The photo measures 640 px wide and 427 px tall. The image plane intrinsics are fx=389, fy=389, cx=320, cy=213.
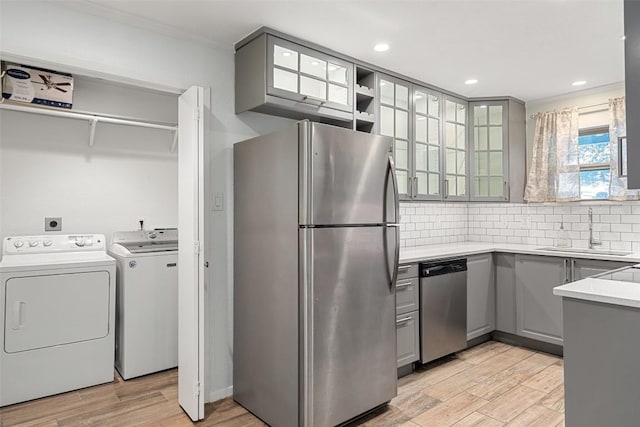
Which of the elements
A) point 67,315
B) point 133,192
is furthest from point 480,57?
point 67,315

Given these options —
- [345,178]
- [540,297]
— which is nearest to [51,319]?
[345,178]

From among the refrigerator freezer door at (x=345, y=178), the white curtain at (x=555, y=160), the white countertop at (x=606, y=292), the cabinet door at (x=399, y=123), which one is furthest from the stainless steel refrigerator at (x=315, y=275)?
the white curtain at (x=555, y=160)

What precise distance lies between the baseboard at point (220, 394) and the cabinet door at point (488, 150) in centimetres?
298

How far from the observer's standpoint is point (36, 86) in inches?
111

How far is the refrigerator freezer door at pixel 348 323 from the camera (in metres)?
2.11

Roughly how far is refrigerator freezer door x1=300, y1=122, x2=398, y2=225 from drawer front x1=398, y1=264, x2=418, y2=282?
20.4 inches

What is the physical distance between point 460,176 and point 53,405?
3.90 m

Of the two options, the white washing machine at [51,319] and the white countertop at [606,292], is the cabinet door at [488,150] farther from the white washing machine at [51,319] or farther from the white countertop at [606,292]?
the white washing machine at [51,319]

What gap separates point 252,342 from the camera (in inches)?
98.0

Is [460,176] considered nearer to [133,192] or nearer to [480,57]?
[480,57]

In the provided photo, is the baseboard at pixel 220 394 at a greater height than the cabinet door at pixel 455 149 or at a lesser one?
lesser

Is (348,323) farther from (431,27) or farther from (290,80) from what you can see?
(431,27)

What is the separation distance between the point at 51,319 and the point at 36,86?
1685mm

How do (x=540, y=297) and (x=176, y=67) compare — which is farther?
(x=540, y=297)
